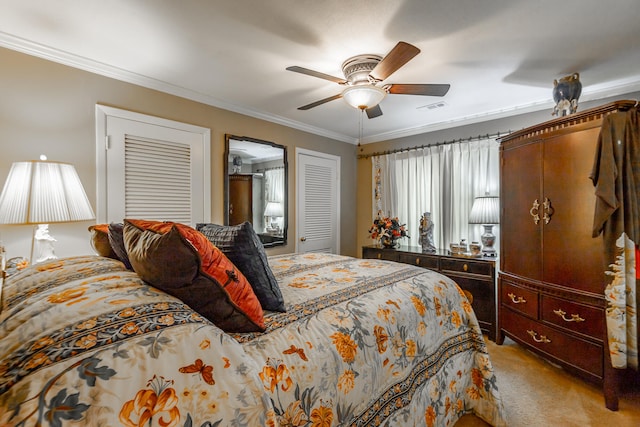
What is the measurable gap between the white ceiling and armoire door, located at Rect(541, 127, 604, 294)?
692 millimetres

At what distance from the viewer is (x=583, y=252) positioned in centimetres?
204

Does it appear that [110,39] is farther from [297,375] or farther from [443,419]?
[443,419]

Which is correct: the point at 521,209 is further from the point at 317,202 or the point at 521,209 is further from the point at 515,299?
the point at 317,202

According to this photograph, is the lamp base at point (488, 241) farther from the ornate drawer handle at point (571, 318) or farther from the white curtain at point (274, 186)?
the white curtain at point (274, 186)

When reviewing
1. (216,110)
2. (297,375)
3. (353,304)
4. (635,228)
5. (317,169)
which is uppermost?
(216,110)

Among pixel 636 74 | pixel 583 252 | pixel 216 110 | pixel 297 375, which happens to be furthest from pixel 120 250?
pixel 636 74

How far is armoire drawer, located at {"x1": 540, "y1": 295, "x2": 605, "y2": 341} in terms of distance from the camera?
1.94 metres

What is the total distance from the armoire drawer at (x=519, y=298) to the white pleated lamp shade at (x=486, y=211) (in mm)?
698

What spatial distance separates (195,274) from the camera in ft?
2.91

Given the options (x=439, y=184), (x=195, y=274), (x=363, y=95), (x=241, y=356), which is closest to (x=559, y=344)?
(x=439, y=184)

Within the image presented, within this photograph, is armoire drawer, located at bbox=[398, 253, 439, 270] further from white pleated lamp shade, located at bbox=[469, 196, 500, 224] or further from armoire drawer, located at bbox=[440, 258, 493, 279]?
white pleated lamp shade, located at bbox=[469, 196, 500, 224]

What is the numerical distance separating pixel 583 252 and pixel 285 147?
10.2 feet

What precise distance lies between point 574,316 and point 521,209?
2.97ft

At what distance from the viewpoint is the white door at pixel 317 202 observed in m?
3.93
